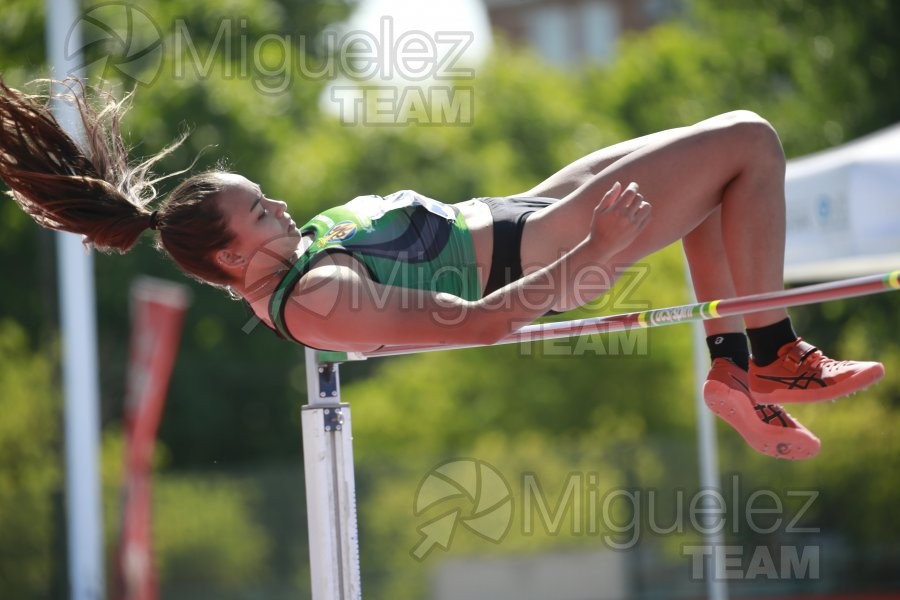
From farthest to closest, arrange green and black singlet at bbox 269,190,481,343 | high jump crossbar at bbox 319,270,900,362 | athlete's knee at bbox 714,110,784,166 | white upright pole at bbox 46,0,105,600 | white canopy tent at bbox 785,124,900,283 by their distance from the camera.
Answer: white upright pole at bbox 46,0,105,600 → white canopy tent at bbox 785,124,900,283 → athlete's knee at bbox 714,110,784,166 → green and black singlet at bbox 269,190,481,343 → high jump crossbar at bbox 319,270,900,362

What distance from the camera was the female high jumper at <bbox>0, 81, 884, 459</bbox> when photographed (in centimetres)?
245

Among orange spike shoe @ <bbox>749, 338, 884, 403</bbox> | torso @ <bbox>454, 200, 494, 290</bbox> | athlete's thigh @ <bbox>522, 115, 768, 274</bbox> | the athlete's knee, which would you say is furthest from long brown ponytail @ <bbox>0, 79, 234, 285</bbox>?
orange spike shoe @ <bbox>749, 338, 884, 403</bbox>

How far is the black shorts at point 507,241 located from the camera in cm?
273

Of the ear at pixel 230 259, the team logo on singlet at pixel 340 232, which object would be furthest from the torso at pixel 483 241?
the ear at pixel 230 259

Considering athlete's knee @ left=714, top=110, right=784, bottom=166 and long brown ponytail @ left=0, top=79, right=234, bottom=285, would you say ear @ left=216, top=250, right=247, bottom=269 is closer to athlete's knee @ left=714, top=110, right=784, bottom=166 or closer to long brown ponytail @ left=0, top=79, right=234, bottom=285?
long brown ponytail @ left=0, top=79, right=234, bottom=285

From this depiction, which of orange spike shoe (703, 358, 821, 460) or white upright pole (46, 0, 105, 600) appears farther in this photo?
→ white upright pole (46, 0, 105, 600)

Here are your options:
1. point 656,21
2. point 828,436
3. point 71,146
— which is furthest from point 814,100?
point 656,21

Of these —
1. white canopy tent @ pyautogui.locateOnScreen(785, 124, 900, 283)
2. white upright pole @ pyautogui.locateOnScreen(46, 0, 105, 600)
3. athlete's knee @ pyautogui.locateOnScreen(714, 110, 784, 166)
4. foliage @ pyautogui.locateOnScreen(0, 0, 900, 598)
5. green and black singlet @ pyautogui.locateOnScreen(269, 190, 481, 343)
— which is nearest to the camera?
green and black singlet @ pyautogui.locateOnScreen(269, 190, 481, 343)

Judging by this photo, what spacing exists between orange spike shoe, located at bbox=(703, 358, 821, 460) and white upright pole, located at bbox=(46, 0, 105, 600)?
201 inches

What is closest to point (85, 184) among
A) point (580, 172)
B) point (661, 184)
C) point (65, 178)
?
point (65, 178)

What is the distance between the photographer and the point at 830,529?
32.9 ft

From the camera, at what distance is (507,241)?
2.74m

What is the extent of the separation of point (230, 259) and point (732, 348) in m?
1.27

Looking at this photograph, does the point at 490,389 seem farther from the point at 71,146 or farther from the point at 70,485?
the point at 71,146
